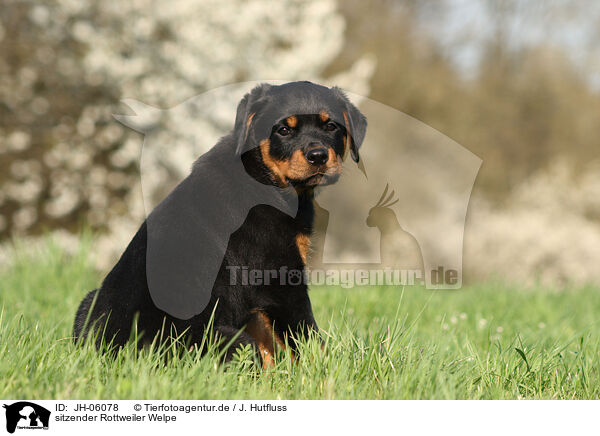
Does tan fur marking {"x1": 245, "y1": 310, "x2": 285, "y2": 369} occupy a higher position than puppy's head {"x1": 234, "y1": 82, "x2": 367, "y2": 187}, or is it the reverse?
puppy's head {"x1": 234, "y1": 82, "x2": 367, "y2": 187}

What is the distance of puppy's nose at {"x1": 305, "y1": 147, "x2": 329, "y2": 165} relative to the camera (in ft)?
10.0

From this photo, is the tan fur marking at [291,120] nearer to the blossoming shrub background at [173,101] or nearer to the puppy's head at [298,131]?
the puppy's head at [298,131]

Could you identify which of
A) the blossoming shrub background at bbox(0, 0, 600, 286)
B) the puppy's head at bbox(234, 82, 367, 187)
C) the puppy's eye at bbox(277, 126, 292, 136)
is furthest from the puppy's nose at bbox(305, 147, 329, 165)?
the blossoming shrub background at bbox(0, 0, 600, 286)

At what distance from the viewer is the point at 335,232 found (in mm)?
10805

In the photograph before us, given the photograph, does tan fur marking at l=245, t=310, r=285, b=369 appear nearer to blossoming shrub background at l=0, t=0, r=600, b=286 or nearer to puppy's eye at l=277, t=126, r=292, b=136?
puppy's eye at l=277, t=126, r=292, b=136

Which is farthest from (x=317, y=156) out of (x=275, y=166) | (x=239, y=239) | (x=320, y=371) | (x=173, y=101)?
(x=173, y=101)

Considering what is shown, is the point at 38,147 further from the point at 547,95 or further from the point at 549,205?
the point at 547,95

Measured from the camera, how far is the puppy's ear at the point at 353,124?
3439mm

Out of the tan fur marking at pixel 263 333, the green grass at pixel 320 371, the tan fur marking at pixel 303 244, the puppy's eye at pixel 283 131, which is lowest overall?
the green grass at pixel 320 371

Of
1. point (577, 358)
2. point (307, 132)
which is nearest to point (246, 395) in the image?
point (307, 132)
